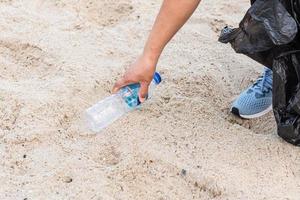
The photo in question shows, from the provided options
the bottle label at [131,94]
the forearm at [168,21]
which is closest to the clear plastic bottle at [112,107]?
the bottle label at [131,94]

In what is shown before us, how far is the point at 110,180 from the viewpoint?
159 cm

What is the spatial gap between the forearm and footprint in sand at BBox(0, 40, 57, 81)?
0.59 metres

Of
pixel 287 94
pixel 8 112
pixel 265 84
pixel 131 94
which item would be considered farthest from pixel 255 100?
pixel 8 112

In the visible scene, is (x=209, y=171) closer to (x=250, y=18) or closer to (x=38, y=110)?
(x=250, y=18)

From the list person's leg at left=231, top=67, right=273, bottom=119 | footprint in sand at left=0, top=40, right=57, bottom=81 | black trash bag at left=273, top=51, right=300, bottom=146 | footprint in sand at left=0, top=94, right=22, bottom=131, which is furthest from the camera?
footprint in sand at left=0, top=40, right=57, bottom=81

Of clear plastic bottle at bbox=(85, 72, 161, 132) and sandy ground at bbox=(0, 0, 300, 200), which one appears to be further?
clear plastic bottle at bbox=(85, 72, 161, 132)

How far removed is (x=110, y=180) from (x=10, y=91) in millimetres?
592

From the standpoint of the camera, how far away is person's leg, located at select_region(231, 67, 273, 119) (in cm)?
196

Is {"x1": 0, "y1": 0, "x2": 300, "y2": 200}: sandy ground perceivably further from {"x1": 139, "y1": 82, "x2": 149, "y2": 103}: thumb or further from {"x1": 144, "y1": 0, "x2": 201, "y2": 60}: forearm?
{"x1": 144, "y1": 0, "x2": 201, "y2": 60}: forearm

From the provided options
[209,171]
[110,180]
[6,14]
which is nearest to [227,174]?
[209,171]

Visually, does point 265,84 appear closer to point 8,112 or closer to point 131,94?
point 131,94

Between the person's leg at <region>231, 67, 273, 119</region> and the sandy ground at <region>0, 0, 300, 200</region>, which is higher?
the person's leg at <region>231, 67, 273, 119</region>

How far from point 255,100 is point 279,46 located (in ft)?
1.08

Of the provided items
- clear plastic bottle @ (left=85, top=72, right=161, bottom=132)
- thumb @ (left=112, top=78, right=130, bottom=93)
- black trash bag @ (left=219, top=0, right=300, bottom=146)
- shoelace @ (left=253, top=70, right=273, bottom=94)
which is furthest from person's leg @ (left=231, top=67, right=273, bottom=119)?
thumb @ (left=112, top=78, right=130, bottom=93)
